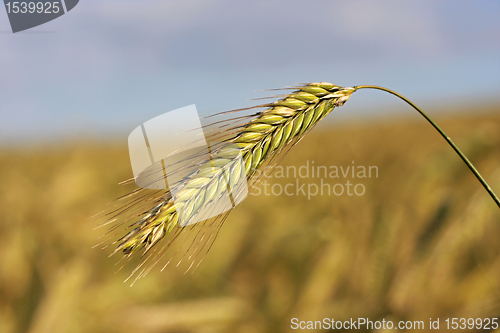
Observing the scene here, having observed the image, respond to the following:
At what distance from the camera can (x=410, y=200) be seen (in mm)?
1599

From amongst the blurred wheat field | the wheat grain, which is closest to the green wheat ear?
the wheat grain

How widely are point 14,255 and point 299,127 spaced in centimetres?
235

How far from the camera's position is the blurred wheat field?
141cm

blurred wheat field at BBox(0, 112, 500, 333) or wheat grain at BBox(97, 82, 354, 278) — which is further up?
wheat grain at BBox(97, 82, 354, 278)

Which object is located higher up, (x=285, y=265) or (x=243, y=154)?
(x=243, y=154)

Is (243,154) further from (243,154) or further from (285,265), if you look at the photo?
(285,265)

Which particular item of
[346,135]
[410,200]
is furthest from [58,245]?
[346,135]

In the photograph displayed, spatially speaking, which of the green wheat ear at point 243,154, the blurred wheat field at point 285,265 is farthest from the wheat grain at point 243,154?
the blurred wheat field at point 285,265

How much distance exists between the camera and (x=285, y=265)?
2.08 meters

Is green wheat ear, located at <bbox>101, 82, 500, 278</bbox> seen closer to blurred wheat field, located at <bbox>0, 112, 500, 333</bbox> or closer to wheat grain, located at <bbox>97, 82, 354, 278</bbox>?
wheat grain, located at <bbox>97, 82, 354, 278</bbox>

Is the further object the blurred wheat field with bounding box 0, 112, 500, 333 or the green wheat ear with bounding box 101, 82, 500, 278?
the blurred wheat field with bounding box 0, 112, 500, 333

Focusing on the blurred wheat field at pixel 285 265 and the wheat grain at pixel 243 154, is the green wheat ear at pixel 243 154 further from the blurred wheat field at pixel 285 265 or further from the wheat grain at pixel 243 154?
the blurred wheat field at pixel 285 265

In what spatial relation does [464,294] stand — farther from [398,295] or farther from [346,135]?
[346,135]

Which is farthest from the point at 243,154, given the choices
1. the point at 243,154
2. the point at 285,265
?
the point at 285,265
